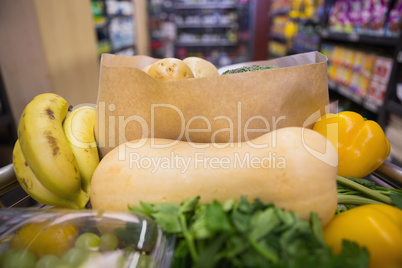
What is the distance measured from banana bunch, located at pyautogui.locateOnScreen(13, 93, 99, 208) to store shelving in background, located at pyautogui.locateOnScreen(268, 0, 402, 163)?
1.83 metres

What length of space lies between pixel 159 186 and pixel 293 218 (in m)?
0.27

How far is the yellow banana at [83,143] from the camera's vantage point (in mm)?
672

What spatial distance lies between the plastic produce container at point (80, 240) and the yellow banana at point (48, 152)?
0.28 feet

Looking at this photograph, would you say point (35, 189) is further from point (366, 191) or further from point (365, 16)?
point (365, 16)

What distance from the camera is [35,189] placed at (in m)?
0.65

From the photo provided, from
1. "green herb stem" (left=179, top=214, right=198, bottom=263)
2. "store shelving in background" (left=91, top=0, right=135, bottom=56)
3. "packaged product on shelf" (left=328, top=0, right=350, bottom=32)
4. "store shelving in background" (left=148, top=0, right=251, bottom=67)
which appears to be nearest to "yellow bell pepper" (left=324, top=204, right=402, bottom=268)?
"green herb stem" (left=179, top=214, right=198, bottom=263)

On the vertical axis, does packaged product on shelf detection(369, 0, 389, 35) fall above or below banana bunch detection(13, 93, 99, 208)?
above

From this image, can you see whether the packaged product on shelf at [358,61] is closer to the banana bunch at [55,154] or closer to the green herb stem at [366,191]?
the green herb stem at [366,191]

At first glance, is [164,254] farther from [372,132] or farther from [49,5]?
[49,5]

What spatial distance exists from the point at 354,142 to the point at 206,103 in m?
0.45

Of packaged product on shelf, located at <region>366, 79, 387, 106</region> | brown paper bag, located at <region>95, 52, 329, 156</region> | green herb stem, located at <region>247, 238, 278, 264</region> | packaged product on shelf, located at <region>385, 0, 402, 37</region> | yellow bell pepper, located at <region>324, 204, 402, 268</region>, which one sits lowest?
packaged product on shelf, located at <region>366, 79, 387, 106</region>

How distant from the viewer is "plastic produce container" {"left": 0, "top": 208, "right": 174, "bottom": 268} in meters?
0.44

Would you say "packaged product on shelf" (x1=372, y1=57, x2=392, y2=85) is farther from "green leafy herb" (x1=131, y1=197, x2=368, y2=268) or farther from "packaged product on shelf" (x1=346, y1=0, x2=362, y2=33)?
"green leafy herb" (x1=131, y1=197, x2=368, y2=268)

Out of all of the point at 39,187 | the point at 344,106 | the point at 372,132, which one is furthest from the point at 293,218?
the point at 344,106
